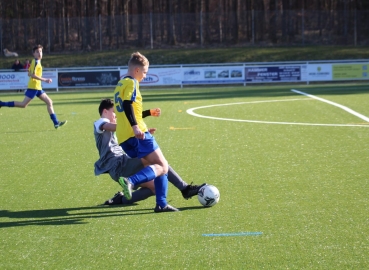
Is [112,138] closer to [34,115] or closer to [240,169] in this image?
[240,169]

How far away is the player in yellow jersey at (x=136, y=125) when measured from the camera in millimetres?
7055

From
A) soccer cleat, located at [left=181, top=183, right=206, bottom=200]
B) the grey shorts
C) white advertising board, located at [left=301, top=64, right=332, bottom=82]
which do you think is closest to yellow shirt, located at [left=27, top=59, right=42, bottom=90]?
the grey shorts

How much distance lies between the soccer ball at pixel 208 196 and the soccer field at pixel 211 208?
0.34ft

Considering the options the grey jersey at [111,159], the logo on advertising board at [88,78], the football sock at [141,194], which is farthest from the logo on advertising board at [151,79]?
the football sock at [141,194]

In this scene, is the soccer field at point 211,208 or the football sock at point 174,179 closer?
the soccer field at point 211,208

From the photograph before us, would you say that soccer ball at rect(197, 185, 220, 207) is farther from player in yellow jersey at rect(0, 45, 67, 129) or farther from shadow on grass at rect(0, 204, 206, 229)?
player in yellow jersey at rect(0, 45, 67, 129)

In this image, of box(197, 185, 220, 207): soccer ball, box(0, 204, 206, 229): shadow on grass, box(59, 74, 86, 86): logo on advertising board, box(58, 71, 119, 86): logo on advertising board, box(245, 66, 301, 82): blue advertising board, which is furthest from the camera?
box(59, 74, 86, 86): logo on advertising board

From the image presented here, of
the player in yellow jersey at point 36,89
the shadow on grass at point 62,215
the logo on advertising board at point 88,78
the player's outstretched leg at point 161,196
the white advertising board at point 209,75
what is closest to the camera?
the shadow on grass at point 62,215

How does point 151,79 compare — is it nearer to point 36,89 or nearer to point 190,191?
point 36,89

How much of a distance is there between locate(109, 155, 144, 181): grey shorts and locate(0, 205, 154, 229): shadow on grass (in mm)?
392

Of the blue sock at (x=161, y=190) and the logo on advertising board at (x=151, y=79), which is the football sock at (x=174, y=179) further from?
the logo on advertising board at (x=151, y=79)

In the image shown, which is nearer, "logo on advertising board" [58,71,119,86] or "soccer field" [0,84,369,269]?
"soccer field" [0,84,369,269]

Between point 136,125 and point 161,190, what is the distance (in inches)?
32.2

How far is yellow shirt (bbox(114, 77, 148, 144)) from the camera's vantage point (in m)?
7.07
